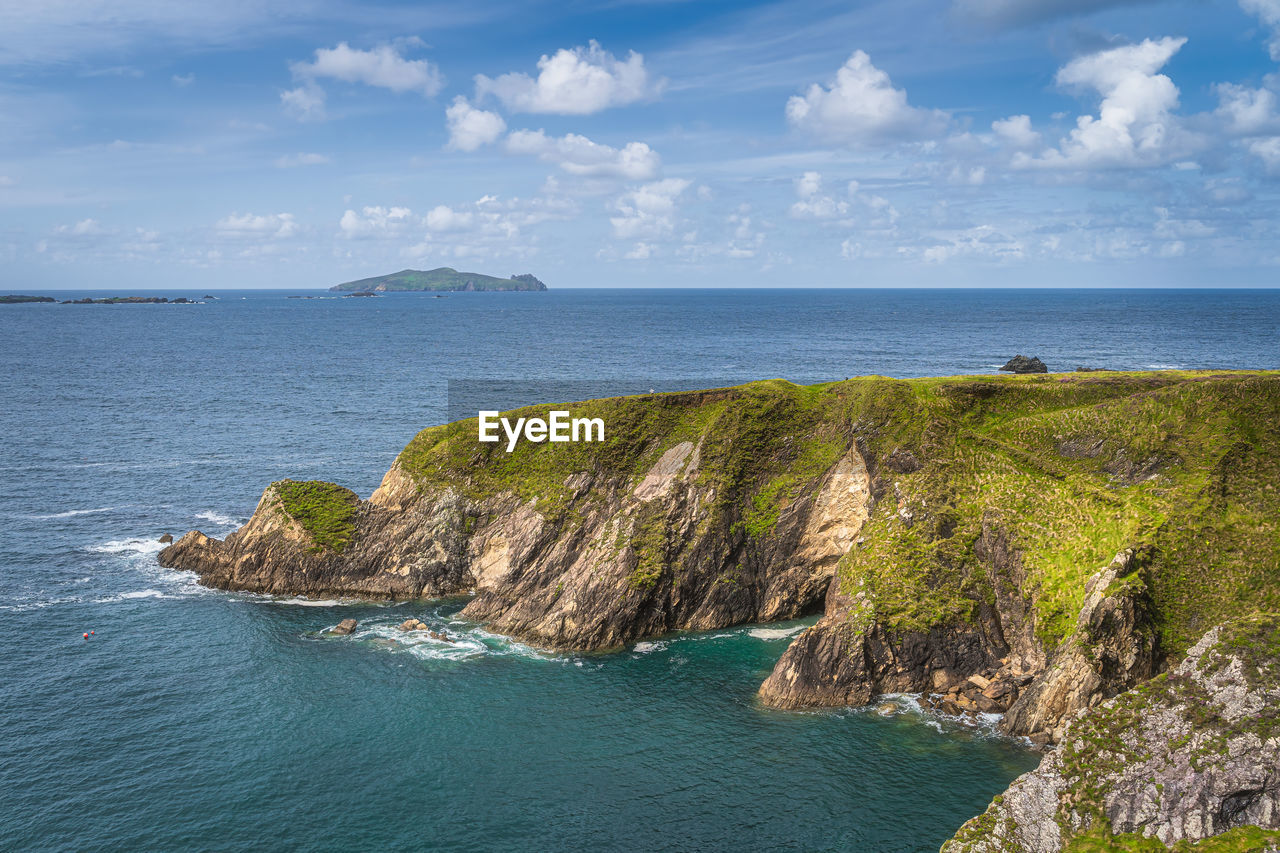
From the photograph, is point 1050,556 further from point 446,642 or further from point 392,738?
point 392,738

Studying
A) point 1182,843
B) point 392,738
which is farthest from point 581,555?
point 1182,843

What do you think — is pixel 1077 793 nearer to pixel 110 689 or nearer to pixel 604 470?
pixel 604 470

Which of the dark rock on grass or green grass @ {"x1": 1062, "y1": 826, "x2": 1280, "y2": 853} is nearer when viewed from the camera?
green grass @ {"x1": 1062, "y1": 826, "x2": 1280, "y2": 853}

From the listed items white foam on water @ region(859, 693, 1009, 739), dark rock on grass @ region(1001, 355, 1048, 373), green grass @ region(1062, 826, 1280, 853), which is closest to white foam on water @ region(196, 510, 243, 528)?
white foam on water @ region(859, 693, 1009, 739)

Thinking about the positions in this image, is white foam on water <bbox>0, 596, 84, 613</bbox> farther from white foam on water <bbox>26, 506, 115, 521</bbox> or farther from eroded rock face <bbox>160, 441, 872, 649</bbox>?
white foam on water <bbox>26, 506, 115, 521</bbox>

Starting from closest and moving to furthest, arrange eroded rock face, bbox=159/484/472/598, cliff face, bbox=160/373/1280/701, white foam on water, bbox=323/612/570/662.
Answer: cliff face, bbox=160/373/1280/701
white foam on water, bbox=323/612/570/662
eroded rock face, bbox=159/484/472/598

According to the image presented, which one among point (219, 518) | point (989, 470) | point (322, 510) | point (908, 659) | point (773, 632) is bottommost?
point (773, 632)
